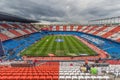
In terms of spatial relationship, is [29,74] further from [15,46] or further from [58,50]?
[15,46]

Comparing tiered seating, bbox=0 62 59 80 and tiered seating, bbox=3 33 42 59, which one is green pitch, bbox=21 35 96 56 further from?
tiered seating, bbox=0 62 59 80

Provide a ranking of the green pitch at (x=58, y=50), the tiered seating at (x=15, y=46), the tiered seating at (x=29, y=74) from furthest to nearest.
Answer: the green pitch at (x=58, y=50), the tiered seating at (x=15, y=46), the tiered seating at (x=29, y=74)

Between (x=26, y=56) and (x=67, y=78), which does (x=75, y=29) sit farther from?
(x=67, y=78)

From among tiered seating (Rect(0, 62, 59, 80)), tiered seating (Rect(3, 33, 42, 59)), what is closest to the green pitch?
tiered seating (Rect(3, 33, 42, 59))

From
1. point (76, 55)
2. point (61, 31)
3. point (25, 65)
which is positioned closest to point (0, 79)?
point (25, 65)

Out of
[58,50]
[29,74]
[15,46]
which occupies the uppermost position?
[29,74]

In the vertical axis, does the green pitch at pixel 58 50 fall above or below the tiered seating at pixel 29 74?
below

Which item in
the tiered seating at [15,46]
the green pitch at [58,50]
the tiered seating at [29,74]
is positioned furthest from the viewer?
the green pitch at [58,50]

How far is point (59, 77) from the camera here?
501 inches

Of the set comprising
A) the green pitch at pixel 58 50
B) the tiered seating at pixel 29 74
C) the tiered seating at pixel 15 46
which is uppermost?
the tiered seating at pixel 29 74

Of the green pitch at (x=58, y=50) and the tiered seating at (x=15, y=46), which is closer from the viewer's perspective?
the tiered seating at (x=15, y=46)

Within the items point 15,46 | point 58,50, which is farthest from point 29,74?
point 15,46

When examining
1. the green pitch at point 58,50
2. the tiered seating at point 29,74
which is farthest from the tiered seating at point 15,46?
the tiered seating at point 29,74

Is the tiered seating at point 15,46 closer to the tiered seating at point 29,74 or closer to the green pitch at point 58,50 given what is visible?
the green pitch at point 58,50
